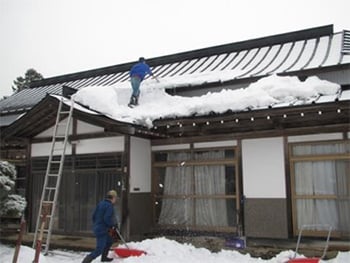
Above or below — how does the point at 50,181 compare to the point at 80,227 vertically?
above

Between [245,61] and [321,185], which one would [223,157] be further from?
[245,61]

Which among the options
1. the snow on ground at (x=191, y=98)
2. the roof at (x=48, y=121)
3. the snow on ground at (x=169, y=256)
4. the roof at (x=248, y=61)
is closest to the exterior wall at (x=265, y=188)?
the snow on ground at (x=169, y=256)

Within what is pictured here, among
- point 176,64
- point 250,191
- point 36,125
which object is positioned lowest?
point 250,191

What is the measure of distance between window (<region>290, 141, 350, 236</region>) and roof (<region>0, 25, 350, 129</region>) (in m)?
2.10

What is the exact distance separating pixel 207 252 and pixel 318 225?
257 cm

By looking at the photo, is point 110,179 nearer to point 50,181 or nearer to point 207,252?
point 50,181

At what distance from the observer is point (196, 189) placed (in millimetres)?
9453

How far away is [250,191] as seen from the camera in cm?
862

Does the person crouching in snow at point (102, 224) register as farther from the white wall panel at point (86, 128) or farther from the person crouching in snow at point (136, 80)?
the person crouching in snow at point (136, 80)

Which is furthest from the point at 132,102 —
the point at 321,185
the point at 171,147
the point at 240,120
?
the point at 321,185

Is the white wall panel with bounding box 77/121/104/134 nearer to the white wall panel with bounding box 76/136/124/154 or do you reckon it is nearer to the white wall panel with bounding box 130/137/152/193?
the white wall panel with bounding box 76/136/124/154

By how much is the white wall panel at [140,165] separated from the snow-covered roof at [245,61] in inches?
79.7

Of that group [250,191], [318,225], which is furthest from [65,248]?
[318,225]

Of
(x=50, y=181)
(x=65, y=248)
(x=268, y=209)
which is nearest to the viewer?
(x=268, y=209)
